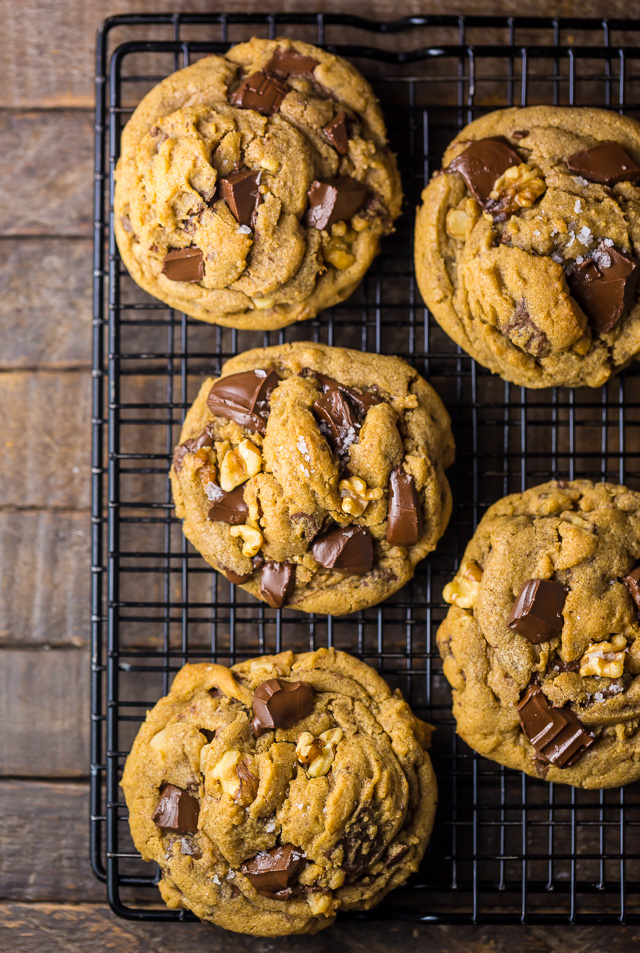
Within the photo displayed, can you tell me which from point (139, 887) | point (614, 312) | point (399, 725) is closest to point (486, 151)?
point (614, 312)

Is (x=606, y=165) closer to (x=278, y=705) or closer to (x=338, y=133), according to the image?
(x=338, y=133)

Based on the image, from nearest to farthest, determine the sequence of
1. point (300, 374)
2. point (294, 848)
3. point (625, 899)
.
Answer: point (294, 848), point (300, 374), point (625, 899)

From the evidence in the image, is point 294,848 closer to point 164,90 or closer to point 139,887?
point 139,887

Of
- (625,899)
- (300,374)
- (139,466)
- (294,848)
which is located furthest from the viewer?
(139,466)

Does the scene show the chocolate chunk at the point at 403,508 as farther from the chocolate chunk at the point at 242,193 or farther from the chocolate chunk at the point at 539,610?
the chocolate chunk at the point at 242,193

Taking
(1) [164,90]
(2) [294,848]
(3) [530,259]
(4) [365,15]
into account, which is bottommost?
(2) [294,848]

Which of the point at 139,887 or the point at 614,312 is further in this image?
the point at 139,887

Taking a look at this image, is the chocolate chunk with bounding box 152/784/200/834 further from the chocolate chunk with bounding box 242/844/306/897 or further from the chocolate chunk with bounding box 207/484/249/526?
the chocolate chunk with bounding box 207/484/249/526

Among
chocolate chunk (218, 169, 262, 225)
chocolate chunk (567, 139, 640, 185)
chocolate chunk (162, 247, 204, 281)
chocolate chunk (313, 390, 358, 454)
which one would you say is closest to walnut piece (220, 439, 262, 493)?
chocolate chunk (313, 390, 358, 454)
